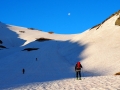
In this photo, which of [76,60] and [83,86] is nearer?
[83,86]

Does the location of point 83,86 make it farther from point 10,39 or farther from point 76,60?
point 10,39

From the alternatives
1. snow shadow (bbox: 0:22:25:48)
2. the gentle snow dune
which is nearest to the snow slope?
the gentle snow dune

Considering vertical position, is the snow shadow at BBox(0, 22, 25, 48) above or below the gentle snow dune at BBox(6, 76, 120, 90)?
above

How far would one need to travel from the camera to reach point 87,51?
59750 millimetres

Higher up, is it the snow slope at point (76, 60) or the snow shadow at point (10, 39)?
the snow shadow at point (10, 39)

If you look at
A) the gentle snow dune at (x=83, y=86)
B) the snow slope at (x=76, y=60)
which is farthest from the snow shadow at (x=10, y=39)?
the gentle snow dune at (x=83, y=86)

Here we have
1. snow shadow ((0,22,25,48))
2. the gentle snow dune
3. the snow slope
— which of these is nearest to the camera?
the gentle snow dune

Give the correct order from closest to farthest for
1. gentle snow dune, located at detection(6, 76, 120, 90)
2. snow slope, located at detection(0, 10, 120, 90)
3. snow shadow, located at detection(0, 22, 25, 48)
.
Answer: gentle snow dune, located at detection(6, 76, 120, 90), snow slope, located at detection(0, 10, 120, 90), snow shadow, located at detection(0, 22, 25, 48)

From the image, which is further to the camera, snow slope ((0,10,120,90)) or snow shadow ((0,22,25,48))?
snow shadow ((0,22,25,48))

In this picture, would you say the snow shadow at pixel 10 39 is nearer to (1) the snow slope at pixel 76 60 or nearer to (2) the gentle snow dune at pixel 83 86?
(1) the snow slope at pixel 76 60

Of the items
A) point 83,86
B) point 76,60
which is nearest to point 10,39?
point 76,60

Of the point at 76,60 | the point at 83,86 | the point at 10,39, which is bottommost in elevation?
the point at 83,86

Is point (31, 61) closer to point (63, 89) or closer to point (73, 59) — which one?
point (73, 59)

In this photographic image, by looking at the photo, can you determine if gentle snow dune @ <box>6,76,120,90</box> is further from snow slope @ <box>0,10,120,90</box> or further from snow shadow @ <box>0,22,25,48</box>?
snow shadow @ <box>0,22,25,48</box>
